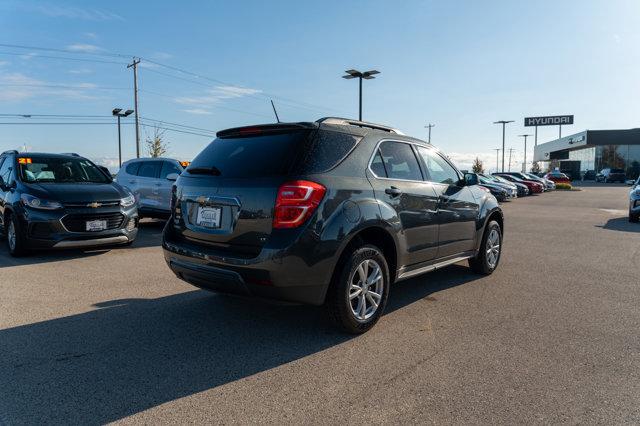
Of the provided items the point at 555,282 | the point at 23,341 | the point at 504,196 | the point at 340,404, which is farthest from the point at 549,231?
the point at 504,196

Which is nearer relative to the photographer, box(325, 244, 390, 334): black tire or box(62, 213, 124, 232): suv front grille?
box(325, 244, 390, 334): black tire

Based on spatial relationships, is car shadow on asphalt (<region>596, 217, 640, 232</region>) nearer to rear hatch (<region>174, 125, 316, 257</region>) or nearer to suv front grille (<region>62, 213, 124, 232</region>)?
rear hatch (<region>174, 125, 316, 257</region>)

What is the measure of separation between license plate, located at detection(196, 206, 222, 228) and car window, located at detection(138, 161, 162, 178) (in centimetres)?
810

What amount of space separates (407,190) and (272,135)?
4.74ft

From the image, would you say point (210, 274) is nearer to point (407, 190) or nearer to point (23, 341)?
point (23, 341)

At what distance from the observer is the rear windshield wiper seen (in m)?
4.14

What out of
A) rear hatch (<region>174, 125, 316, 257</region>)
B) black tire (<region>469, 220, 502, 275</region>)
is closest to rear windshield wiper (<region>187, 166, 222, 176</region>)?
rear hatch (<region>174, 125, 316, 257</region>)

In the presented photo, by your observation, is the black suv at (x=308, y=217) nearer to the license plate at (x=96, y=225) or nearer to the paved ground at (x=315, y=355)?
the paved ground at (x=315, y=355)

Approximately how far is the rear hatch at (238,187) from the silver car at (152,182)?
22.9 feet

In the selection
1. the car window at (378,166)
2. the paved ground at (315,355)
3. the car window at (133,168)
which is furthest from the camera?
the car window at (133,168)

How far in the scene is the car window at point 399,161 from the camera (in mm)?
4582

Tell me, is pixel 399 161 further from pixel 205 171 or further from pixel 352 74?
pixel 352 74

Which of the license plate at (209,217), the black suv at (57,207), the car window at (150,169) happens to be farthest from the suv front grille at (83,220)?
the license plate at (209,217)

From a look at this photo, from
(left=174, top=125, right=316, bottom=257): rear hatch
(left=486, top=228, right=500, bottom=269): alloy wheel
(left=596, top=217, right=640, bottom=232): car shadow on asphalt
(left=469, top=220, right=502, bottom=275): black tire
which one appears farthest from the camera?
(left=596, top=217, right=640, bottom=232): car shadow on asphalt
